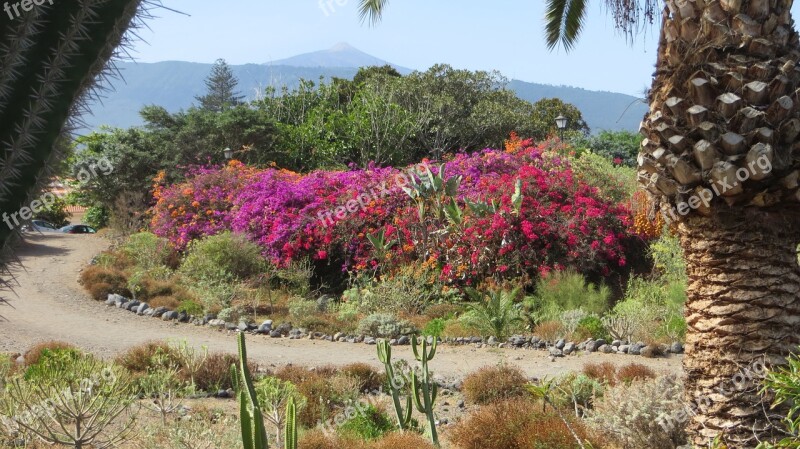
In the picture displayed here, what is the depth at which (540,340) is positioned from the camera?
885 cm

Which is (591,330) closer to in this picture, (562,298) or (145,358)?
(562,298)

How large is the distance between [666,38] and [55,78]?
9.93ft

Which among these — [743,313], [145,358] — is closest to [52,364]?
[145,358]

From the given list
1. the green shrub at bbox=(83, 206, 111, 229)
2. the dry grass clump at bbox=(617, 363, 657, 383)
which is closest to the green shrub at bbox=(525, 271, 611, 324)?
the dry grass clump at bbox=(617, 363, 657, 383)

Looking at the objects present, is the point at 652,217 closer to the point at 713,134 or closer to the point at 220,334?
the point at 713,134

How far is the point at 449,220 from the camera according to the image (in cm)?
1212

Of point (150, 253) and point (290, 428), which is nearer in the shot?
point (290, 428)

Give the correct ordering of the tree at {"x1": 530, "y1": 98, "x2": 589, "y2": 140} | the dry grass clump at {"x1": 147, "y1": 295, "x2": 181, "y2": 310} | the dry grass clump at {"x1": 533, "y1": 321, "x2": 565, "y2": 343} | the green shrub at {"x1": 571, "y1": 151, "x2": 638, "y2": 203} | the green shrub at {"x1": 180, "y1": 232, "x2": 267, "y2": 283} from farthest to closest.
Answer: the tree at {"x1": 530, "y1": 98, "x2": 589, "y2": 140} < the green shrub at {"x1": 571, "y1": 151, "x2": 638, "y2": 203} < the green shrub at {"x1": 180, "y1": 232, "x2": 267, "y2": 283} < the dry grass clump at {"x1": 147, "y1": 295, "x2": 181, "y2": 310} < the dry grass clump at {"x1": 533, "y1": 321, "x2": 565, "y2": 343}

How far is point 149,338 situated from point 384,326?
317cm

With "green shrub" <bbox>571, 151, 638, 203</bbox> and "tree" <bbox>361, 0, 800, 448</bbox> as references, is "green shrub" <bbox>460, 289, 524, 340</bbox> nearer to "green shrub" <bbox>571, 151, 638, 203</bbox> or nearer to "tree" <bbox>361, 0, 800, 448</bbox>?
"green shrub" <bbox>571, 151, 638, 203</bbox>

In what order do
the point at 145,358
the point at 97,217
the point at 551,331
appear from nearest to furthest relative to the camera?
the point at 145,358 → the point at 551,331 → the point at 97,217

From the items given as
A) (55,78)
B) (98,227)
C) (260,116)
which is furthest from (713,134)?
(98,227)

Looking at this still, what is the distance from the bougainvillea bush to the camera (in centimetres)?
1155

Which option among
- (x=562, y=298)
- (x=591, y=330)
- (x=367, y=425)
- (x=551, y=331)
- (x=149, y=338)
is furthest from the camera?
(x=562, y=298)
